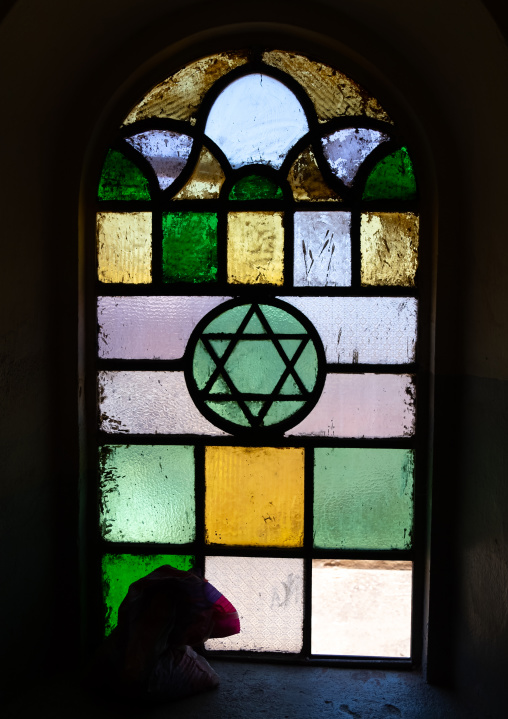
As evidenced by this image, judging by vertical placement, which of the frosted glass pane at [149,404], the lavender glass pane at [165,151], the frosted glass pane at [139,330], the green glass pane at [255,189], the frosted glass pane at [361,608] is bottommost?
the frosted glass pane at [361,608]

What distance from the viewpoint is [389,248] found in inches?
96.0

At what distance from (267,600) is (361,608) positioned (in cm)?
38

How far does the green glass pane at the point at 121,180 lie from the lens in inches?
97.5

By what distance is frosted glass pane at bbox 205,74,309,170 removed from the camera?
2445mm

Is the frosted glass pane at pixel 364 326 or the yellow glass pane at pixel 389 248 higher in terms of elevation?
the yellow glass pane at pixel 389 248

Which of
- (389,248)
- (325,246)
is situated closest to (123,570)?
(325,246)

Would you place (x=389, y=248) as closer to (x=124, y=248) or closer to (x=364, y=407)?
(x=364, y=407)

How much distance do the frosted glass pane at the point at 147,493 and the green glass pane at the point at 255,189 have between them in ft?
3.39

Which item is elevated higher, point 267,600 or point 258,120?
point 258,120

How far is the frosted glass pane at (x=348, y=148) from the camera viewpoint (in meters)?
2.44

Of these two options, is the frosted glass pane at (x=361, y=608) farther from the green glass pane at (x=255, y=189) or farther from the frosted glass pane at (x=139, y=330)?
the green glass pane at (x=255, y=189)

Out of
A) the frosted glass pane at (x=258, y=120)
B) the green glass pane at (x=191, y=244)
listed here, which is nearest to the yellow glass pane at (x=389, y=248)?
the frosted glass pane at (x=258, y=120)
